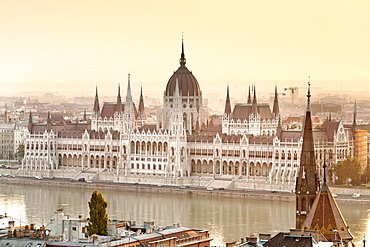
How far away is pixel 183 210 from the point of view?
202 ft

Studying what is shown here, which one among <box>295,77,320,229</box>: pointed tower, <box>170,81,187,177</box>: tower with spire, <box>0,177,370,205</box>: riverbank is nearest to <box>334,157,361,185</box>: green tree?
<box>0,177,370,205</box>: riverbank

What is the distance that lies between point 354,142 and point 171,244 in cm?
4628

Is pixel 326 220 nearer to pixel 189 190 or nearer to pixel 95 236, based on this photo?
pixel 95 236

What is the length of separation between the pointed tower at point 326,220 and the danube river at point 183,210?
533 inches

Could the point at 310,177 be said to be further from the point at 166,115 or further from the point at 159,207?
the point at 166,115

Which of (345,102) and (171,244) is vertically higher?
(345,102)

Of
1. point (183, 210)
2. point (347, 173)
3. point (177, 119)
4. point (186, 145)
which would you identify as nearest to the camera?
point (183, 210)

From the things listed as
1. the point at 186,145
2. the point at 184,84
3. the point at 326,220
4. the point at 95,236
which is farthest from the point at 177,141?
the point at 326,220

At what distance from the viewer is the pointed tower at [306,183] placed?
35.5 meters

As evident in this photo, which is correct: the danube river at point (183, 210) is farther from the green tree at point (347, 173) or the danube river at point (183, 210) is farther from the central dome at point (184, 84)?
the central dome at point (184, 84)

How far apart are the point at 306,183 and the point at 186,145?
42572 millimetres

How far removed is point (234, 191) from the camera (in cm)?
6981

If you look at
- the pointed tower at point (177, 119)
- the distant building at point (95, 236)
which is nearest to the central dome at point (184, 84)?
the pointed tower at point (177, 119)

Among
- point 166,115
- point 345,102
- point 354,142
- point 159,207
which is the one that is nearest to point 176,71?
point 166,115
